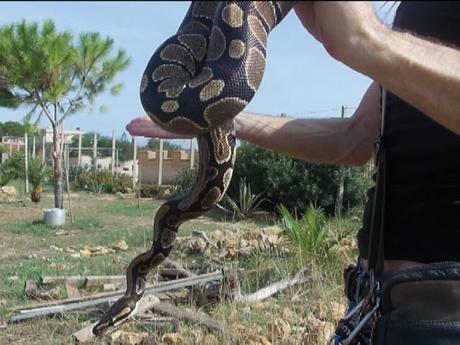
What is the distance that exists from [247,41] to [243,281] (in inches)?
226

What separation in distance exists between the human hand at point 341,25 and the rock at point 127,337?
4.34m

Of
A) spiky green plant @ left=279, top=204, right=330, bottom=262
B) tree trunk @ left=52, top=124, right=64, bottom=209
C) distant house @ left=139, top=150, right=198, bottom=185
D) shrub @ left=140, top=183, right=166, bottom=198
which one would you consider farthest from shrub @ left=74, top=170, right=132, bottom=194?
spiky green plant @ left=279, top=204, right=330, bottom=262

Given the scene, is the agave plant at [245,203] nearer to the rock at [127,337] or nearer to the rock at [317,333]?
the rock at [127,337]

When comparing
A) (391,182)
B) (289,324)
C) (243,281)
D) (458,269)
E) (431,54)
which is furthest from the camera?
(243,281)

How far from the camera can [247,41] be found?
192 centimetres

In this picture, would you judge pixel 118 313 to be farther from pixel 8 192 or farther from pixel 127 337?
pixel 8 192

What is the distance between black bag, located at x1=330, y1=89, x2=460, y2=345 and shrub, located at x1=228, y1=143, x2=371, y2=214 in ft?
49.6

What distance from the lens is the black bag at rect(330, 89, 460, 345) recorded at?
201 centimetres

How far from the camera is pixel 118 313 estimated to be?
3965 millimetres

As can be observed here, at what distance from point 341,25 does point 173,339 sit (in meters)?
4.30

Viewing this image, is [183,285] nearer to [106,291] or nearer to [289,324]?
[106,291]

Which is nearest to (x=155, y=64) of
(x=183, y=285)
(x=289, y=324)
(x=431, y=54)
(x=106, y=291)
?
(x=431, y=54)

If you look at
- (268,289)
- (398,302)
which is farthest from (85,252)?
(398,302)

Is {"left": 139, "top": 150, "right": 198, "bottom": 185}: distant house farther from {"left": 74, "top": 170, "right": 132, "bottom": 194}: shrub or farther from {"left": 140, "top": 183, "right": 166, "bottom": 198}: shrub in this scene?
{"left": 140, "top": 183, "right": 166, "bottom": 198}: shrub
